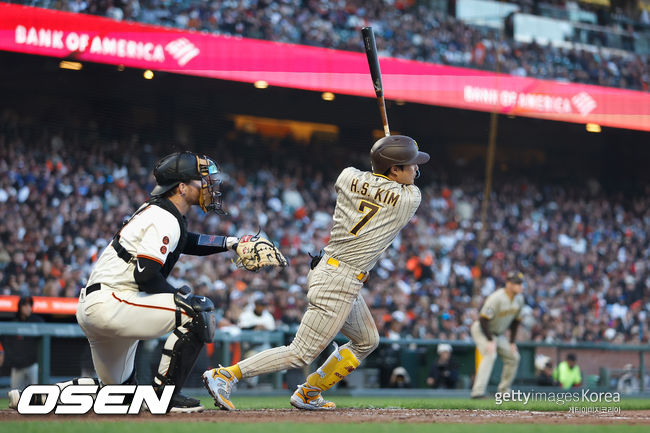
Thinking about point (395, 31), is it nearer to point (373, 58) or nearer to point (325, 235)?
point (325, 235)

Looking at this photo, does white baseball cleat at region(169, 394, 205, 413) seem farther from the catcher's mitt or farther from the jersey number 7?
the jersey number 7

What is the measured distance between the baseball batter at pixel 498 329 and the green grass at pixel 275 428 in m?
5.64

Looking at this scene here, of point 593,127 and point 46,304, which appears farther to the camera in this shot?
point 593,127

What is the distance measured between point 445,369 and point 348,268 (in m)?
7.45

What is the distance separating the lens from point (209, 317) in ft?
16.0

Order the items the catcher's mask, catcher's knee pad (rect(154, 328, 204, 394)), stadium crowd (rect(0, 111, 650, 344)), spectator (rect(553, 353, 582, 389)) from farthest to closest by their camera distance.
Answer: stadium crowd (rect(0, 111, 650, 344)) < spectator (rect(553, 353, 582, 389)) < the catcher's mask < catcher's knee pad (rect(154, 328, 204, 394))

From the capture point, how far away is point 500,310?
10.5 meters

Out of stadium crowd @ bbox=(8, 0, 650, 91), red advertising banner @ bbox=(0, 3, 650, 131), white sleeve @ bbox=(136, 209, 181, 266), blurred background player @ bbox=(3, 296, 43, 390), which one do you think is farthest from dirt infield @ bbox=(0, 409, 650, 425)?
stadium crowd @ bbox=(8, 0, 650, 91)

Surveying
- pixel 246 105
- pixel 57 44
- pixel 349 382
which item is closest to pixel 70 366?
pixel 349 382

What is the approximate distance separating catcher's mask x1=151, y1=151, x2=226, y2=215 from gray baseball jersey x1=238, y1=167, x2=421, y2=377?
806mm

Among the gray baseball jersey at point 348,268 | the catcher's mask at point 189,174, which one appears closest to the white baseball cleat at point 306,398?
the gray baseball jersey at point 348,268

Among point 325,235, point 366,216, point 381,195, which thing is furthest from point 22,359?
point 325,235

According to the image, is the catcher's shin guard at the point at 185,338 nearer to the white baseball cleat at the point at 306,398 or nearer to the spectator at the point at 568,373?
the white baseball cleat at the point at 306,398

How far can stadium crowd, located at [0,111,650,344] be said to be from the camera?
13.5m
